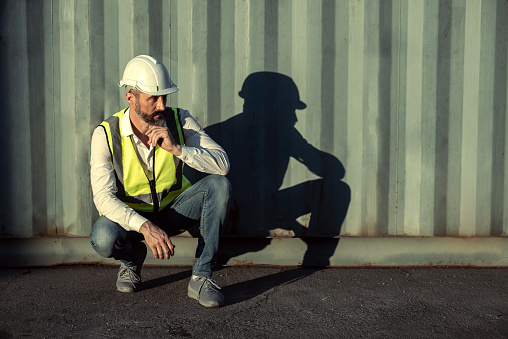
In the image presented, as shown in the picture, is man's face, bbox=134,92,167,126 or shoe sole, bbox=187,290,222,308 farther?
man's face, bbox=134,92,167,126

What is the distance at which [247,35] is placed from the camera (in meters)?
4.46

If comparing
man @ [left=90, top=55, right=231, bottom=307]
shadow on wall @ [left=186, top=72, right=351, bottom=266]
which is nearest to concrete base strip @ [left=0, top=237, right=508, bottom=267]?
shadow on wall @ [left=186, top=72, right=351, bottom=266]

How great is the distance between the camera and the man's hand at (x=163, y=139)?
3525 mm

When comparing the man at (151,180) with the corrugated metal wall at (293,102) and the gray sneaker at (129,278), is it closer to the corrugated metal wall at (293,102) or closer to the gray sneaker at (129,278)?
the gray sneaker at (129,278)

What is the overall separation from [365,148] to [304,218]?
2.40ft

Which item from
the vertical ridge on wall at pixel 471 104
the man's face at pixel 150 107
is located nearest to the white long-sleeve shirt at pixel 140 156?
the man's face at pixel 150 107

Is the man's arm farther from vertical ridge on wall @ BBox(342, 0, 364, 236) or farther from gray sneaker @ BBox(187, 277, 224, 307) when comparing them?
vertical ridge on wall @ BBox(342, 0, 364, 236)

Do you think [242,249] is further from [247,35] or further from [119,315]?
[247,35]

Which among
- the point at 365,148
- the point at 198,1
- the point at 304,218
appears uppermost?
the point at 198,1

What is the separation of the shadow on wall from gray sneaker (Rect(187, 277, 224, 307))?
87cm

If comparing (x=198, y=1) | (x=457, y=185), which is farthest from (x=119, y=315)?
(x=457, y=185)

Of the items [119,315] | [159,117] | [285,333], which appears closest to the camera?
[285,333]

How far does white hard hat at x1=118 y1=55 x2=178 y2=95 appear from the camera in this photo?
3.71 m

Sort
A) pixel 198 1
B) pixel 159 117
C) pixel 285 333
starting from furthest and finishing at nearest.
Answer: pixel 198 1 < pixel 159 117 < pixel 285 333
